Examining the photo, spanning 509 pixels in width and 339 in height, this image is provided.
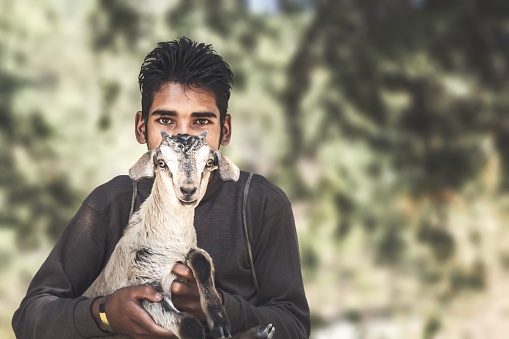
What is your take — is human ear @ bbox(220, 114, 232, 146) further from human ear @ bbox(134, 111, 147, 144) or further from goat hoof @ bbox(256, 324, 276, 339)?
goat hoof @ bbox(256, 324, 276, 339)

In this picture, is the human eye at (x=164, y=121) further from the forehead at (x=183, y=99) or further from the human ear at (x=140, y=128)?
the human ear at (x=140, y=128)

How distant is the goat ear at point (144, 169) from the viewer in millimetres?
2078

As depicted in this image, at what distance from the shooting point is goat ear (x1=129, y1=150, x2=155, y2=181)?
6.82 feet

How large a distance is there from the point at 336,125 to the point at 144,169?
4.63 metres

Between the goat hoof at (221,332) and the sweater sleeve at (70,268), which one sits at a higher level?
the sweater sleeve at (70,268)

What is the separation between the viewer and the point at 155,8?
648 centimetres

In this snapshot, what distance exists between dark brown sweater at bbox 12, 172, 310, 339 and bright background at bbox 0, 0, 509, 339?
3.66 metres

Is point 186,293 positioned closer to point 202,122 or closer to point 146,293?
point 146,293

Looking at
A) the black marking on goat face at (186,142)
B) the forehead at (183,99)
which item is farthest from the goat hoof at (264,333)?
the forehead at (183,99)

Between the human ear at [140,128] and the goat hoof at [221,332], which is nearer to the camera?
the goat hoof at [221,332]

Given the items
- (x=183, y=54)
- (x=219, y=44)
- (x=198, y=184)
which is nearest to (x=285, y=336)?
(x=198, y=184)

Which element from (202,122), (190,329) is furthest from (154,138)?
(190,329)

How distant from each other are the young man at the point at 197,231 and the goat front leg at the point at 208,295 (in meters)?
0.24

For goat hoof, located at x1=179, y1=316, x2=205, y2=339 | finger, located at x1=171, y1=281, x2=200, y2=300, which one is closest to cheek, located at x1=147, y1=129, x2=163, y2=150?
finger, located at x1=171, y1=281, x2=200, y2=300
